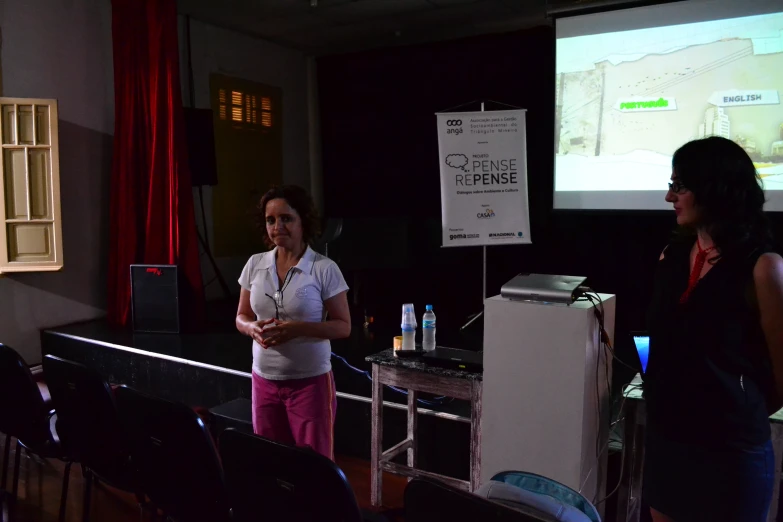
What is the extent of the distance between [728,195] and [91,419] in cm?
204

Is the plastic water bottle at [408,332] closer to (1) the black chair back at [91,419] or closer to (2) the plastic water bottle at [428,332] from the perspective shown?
(2) the plastic water bottle at [428,332]

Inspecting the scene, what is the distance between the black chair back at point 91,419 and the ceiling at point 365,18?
421cm

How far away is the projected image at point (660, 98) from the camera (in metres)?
3.81

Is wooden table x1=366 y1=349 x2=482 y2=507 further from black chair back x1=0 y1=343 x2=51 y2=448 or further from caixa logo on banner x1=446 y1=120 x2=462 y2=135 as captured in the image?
caixa logo on banner x1=446 y1=120 x2=462 y2=135

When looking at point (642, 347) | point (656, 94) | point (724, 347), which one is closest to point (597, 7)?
point (656, 94)

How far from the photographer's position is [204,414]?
7.83 ft

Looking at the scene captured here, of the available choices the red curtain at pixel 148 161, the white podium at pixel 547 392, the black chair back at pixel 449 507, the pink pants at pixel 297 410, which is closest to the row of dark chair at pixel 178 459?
the black chair back at pixel 449 507

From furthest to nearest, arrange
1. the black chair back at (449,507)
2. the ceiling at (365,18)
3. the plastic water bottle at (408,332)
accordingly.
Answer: the ceiling at (365,18) → the plastic water bottle at (408,332) → the black chair back at (449,507)

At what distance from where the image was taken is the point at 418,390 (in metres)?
2.51

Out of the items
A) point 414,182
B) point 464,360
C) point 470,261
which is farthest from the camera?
point 414,182

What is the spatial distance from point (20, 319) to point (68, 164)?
126 centimetres

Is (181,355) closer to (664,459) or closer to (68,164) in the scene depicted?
(68,164)

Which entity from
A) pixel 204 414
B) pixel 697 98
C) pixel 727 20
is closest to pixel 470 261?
pixel 697 98

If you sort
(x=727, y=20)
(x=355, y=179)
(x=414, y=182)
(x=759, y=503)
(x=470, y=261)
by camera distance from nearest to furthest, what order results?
(x=759, y=503)
(x=727, y=20)
(x=470, y=261)
(x=414, y=182)
(x=355, y=179)
